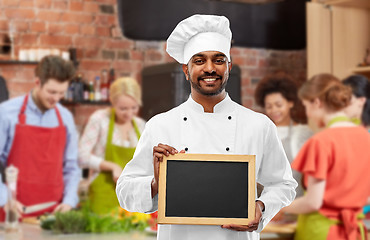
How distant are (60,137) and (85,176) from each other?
0.76 meters

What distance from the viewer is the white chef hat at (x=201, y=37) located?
1003 mm

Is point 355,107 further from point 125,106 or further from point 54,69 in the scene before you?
point 54,69

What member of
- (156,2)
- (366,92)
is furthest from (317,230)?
(156,2)

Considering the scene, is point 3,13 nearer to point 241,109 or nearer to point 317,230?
point 317,230

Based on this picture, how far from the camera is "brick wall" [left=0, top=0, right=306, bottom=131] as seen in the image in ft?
12.8

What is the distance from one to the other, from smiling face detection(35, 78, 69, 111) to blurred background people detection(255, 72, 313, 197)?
3.64 ft

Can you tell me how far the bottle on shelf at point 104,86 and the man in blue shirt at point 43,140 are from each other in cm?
64

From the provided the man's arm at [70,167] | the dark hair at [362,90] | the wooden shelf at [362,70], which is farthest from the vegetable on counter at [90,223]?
the wooden shelf at [362,70]

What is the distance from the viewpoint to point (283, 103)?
3.31 metres

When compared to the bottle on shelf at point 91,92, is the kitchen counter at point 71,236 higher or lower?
lower

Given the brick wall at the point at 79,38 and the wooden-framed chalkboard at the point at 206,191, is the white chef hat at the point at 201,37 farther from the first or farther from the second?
the brick wall at the point at 79,38

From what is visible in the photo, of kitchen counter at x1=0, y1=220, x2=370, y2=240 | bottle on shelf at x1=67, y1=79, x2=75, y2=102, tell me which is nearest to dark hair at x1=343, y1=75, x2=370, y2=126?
kitchen counter at x1=0, y1=220, x2=370, y2=240

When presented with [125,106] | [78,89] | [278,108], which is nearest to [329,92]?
[278,108]

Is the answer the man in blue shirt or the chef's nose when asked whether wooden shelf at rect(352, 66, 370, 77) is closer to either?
the man in blue shirt
